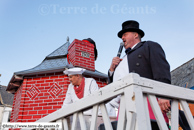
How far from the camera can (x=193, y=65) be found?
8438mm

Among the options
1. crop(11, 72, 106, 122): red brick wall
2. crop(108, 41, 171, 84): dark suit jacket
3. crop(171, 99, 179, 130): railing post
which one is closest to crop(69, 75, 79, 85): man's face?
crop(108, 41, 171, 84): dark suit jacket

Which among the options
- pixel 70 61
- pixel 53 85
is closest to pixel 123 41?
pixel 53 85

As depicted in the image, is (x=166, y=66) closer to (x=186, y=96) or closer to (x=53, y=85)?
(x=186, y=96)

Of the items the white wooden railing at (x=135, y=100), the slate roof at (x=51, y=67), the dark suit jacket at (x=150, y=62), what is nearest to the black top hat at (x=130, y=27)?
the dark suit jacket at (x=150, y=62)

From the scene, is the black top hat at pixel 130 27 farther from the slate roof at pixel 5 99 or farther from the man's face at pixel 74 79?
the slate roof at pixel 5 99

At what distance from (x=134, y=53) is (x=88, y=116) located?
32.5 inches

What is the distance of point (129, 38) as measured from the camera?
8.02 feet

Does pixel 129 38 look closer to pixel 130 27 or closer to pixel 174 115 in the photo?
pixel 130 27

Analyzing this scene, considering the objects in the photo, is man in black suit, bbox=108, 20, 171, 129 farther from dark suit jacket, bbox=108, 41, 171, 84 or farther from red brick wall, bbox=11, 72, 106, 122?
red brick wall, bbox=11, 72, 106, 122

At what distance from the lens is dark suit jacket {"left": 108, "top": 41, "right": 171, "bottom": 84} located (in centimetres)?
185

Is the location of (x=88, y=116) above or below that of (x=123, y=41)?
below

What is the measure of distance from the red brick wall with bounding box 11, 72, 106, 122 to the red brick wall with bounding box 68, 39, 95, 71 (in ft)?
2.20

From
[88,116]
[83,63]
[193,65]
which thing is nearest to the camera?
[88,116]

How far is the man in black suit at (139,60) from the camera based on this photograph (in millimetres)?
1881
